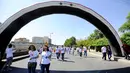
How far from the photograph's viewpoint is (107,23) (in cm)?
2809

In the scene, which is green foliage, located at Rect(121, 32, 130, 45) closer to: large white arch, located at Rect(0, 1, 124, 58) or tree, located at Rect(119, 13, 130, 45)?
tree, located at Rect(119, 13, 130, 45)

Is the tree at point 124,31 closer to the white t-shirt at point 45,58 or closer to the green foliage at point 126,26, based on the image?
the green foliage at point 126,26

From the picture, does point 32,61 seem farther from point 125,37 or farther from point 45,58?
point 125,37

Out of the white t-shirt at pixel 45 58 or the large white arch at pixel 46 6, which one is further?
the large white arch at pixel 46 6

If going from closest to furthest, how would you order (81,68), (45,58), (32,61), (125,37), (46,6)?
(32,61)
(45,58)
(81,68)
(46,6)
(125,37)

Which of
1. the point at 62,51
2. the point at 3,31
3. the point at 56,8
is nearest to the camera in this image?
the point at 3,31

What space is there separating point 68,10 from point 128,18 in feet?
126

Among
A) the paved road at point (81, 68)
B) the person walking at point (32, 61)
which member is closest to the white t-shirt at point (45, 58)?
the person walking at point (32, 61)

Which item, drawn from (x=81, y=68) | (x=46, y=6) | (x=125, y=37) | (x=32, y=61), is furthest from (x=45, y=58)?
(x=125, y=37)

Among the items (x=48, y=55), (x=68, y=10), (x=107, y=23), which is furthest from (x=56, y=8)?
(x=48, y=55)

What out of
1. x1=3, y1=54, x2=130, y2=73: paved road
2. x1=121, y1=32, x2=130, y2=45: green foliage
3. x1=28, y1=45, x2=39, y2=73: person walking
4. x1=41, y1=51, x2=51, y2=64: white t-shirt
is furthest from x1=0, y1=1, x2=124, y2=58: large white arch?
x1=121, y1=32, x2=130, y2=45: green foliage

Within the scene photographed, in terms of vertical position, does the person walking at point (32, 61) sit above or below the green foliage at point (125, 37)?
below

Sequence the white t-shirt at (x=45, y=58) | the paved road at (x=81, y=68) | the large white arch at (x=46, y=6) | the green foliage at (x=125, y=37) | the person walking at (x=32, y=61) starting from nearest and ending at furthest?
the person walking at (x=32, y=61)
the white t-shirt at (x=45, y=58)
the paved road at (x=81, y=68)
the large white arch at (x=46, y=6)
the green foliage at (x=125, y=37)

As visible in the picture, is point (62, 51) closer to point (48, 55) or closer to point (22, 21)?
point (22, 21)
